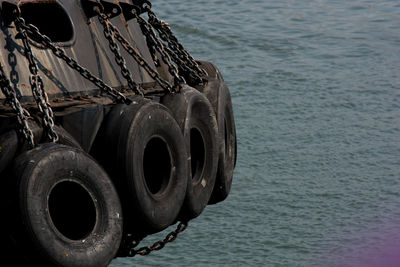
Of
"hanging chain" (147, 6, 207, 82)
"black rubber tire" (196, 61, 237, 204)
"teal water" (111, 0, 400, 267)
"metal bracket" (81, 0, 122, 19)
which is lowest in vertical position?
"teal water" (111, 0, 400, 267)

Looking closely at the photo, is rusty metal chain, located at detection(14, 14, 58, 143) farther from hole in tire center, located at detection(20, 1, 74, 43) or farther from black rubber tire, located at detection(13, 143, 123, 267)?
hole in tire center, located at detection(20, 1, 74, 43)

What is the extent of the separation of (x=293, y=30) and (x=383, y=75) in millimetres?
5603

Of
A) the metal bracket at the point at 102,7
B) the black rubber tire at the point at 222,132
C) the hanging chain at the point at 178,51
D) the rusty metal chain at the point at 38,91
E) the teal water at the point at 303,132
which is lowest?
the teal water at the point at 303,132

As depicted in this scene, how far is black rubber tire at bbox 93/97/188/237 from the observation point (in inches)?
342

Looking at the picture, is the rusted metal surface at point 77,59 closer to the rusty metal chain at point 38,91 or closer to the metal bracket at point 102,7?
the metal bracket at point 102,7

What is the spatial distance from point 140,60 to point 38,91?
2317 millimetres

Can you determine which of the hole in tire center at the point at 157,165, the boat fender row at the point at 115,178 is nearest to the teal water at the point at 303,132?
the boat fender row at the point at 115,178

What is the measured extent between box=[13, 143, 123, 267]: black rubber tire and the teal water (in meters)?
14.9

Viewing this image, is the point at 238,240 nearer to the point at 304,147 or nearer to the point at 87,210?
the point at 304,147

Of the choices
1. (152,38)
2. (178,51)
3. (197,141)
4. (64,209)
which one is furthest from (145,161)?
(178,51)

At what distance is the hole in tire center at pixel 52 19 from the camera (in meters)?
9.80

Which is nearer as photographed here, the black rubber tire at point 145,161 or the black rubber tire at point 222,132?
the black rubber tire at point 145,161

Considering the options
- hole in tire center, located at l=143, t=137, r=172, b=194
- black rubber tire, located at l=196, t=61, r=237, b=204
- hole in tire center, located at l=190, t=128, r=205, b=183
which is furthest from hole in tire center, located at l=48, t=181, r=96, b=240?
black rubber tire, located at l=196, t=61, r=237, b=204

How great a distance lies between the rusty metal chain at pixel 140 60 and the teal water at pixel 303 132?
13.3 metres
